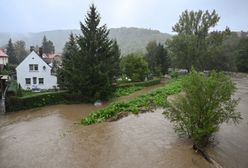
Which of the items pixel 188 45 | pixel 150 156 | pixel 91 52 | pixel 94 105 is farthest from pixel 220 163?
pixel 188 45

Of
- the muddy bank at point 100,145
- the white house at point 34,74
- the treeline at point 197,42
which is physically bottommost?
the muddy bank at point 100,145

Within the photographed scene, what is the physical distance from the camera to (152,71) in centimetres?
5378

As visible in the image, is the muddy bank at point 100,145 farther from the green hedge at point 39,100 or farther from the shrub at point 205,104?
the green hedge at point 39,100

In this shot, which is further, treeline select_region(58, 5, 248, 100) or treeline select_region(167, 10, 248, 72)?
treeline select_region(167, 10, 248, 72)

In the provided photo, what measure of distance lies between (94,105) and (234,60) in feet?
155

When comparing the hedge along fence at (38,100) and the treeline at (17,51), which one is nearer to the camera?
the hedge along fence at (38,100)

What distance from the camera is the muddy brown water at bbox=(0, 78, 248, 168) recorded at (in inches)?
431

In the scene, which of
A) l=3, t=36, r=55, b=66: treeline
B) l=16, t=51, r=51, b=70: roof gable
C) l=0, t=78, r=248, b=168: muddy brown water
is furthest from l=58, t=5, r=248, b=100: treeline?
l=3, t=36, r=55, b=66: treeline

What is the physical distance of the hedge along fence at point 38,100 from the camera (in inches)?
935

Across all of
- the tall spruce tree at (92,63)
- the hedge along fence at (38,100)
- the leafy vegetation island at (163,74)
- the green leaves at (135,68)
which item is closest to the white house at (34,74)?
the leafy vegetation island at (163,74)

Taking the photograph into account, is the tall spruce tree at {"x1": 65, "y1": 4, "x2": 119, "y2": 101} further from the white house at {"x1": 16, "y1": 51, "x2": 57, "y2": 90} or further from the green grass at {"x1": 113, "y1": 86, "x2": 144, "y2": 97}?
the white house at {"x1": 16, "y1": 51, "x2": 57, "y2": 90}

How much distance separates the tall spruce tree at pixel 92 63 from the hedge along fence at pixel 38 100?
3.47ft

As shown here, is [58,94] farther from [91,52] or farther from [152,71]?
[152,71]

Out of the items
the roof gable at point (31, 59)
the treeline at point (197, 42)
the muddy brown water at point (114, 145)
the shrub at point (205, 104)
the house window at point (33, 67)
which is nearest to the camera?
the muddy brown water at point (114, 145)
